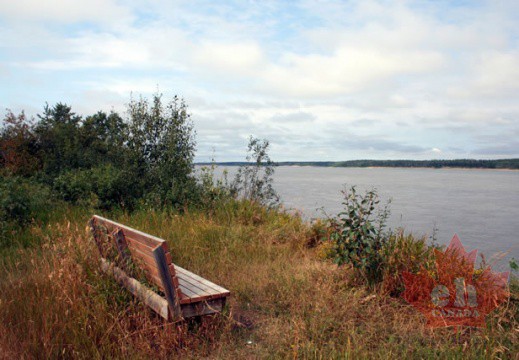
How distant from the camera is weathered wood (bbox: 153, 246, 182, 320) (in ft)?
11.3

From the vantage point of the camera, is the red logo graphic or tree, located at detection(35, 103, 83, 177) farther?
tree, located at detection(35, 103, 83, 177)

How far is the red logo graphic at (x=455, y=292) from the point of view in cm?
436

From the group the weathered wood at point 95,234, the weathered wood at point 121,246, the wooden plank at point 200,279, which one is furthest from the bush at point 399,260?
the weathered wood at point 95,234

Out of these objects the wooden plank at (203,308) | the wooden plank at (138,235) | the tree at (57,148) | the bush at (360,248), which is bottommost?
the wooden plank at (203,308)

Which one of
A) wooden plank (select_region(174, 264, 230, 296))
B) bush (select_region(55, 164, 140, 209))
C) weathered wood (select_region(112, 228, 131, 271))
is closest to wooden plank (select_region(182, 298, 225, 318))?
wooden plank (select_region(174, 264, 230, 296))

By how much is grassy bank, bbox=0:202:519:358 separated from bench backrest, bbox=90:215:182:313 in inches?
8.9

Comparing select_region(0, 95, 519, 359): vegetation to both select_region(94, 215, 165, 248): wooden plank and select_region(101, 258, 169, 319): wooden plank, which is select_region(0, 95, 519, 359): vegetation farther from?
select_region(94, 215, 165, 248): wooden plank

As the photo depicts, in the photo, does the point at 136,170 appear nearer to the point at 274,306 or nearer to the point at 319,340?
the point at 274,306

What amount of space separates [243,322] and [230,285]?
941mm

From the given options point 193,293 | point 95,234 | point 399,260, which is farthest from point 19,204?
point 399,260

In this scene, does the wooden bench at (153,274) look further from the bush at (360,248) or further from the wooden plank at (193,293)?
the bush at (360,248)

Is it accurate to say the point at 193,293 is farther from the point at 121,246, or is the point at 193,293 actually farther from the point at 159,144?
the point at 159,144

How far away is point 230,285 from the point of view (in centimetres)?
529

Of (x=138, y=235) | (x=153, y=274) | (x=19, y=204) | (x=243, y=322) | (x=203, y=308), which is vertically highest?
(x=138, y=235)
